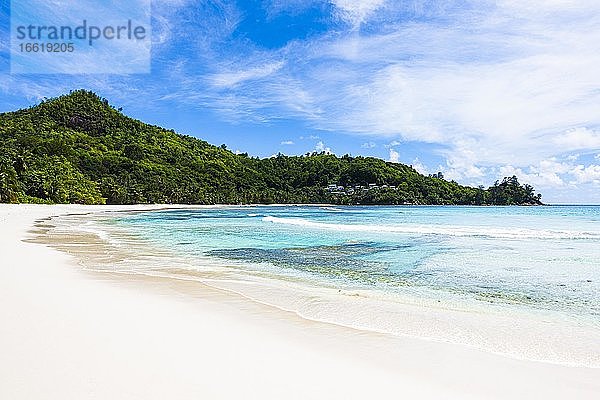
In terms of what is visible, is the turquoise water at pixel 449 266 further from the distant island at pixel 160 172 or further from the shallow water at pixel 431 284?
the distant island at pixel 160 172

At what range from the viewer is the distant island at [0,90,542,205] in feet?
248

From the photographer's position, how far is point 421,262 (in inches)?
Result: 535

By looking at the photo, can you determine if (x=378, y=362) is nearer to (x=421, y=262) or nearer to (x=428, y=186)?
(x=421, y=262)

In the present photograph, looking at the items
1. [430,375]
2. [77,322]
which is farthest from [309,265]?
[430,375]

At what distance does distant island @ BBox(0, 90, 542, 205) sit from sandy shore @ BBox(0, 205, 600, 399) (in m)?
59.1

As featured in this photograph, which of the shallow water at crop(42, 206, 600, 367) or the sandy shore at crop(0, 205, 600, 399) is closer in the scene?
the sandy shore at crop(0, 205, 600, 399)

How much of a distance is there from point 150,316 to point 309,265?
712 centimetres

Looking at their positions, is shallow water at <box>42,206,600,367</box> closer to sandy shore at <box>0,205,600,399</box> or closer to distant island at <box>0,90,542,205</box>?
sandy shore at <box>0,205,600,399</box>

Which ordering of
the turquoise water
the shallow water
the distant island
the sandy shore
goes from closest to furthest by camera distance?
1. the sandy shore
2. the shallow water
3. the turquoise water
4. the distant island

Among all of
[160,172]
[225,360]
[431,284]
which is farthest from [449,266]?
[160,172]

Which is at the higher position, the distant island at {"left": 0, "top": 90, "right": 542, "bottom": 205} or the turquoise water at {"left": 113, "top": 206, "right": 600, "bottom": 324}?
the distant island at {"left": 0, "top": 90, "right": 542, "bottom": 205}

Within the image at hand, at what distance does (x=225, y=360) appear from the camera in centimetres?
462

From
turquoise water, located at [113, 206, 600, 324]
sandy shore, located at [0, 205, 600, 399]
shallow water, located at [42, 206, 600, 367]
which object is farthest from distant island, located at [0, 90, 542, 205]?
sandy shore, located at [0, 205, 600, 399]

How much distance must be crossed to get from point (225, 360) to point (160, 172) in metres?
111
